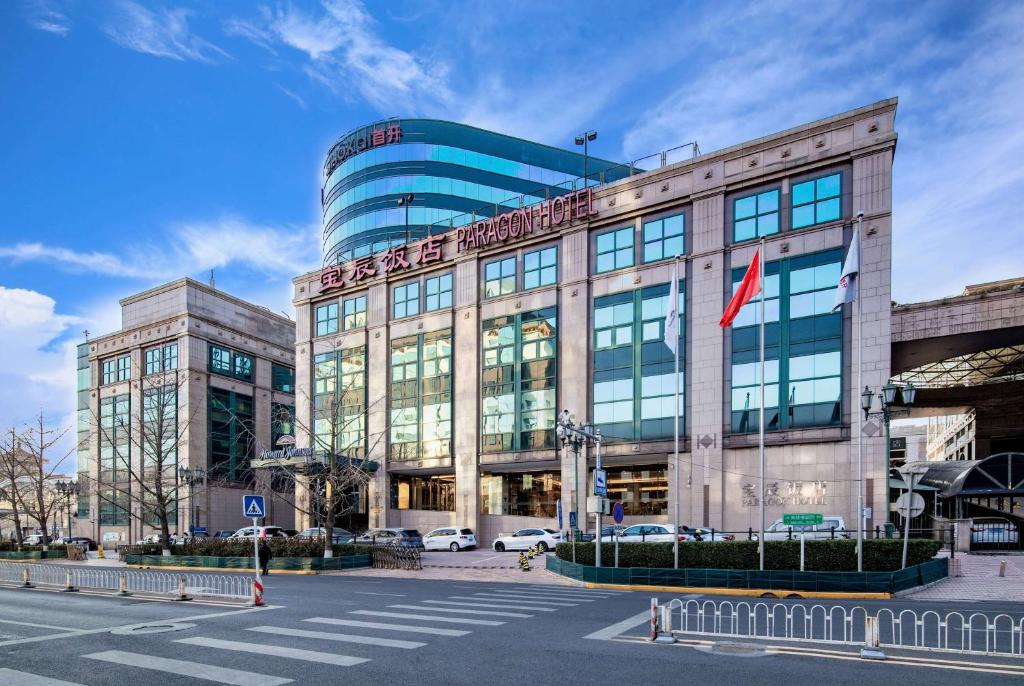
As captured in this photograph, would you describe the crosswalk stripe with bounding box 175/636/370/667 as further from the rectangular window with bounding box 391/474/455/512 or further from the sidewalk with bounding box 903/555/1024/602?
the rectangular window with bounding box 391/474/455/512

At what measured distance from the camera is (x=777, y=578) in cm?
2112

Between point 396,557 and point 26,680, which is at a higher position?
point 26,680

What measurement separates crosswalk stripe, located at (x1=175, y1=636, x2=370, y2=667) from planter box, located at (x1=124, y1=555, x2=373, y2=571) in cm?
1833

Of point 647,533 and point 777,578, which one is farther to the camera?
point 647,533

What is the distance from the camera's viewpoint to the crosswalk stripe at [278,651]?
11.7 meters

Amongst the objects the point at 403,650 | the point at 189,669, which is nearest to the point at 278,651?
the point at 189,669

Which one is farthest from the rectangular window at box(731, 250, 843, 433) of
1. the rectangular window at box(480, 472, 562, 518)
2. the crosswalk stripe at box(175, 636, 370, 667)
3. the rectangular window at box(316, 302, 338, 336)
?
the rectangular window at box(316, 302, 338, 336)

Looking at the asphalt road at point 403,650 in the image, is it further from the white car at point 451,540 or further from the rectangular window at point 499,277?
the rectangular window at point 499,277

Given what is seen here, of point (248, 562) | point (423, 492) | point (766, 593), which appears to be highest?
point (766, 593)

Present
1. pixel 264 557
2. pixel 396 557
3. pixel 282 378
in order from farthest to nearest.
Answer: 1. pixel 282 378
2. pixel 396 557
3. pixel 264 557

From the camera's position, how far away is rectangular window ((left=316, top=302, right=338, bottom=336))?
58500 millimetres

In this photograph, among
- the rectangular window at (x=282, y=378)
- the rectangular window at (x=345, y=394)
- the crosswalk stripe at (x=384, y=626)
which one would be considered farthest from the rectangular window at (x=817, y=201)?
the rectangular window at (x=282, y=378)

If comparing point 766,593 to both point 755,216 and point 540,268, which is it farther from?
point 540,268

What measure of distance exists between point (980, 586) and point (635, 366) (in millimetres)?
21869
